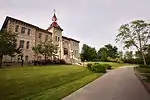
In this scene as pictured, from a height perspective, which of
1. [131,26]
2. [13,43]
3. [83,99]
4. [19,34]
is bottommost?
[83,99]

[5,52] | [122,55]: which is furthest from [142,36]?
[122,55]

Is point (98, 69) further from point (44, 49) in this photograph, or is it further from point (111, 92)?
point (111, 92)

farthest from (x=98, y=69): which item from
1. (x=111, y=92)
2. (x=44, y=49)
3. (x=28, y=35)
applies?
(x=28, y=35)

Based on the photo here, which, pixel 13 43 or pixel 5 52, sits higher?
pixel 13 43

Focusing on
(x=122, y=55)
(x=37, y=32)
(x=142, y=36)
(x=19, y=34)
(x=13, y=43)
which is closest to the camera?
(x=13, y=43)

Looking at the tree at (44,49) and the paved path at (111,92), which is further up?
the tree at (44,49)

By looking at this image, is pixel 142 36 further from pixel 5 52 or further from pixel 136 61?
pixel 5 52

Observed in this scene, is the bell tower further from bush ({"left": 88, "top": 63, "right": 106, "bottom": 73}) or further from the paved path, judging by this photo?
the paved path

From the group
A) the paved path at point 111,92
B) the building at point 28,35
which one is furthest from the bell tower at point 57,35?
the paved path at point 111,92

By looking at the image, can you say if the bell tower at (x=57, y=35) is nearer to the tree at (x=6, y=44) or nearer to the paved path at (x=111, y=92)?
the tree at (x=6, y=44)

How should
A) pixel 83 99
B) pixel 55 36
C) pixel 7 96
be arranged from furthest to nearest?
1. pixel 55 36
2. pixel 7 96
3. pixel 83 99

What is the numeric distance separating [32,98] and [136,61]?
2673 inches

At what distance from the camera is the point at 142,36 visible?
41219 millimetres

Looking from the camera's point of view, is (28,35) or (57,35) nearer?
(28,35)
